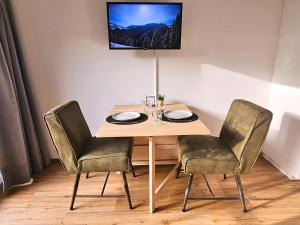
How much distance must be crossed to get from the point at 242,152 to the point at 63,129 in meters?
1.34

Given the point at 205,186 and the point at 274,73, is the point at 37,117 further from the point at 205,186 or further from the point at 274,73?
the point at 274,73

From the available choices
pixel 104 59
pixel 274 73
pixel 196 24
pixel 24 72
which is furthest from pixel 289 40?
pixel 24 72

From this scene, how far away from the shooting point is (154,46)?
2139mm

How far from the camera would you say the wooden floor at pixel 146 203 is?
Answer: 5.68ft

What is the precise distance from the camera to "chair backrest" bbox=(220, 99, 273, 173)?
1.58m

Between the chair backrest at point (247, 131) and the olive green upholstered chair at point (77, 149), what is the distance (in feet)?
2.88

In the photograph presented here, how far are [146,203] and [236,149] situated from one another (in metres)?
0.90

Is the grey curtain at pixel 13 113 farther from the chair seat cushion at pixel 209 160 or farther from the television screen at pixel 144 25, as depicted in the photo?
the chair seat cushion at pixel 209 160

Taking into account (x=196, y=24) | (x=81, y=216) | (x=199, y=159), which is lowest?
(x=81, y=216)

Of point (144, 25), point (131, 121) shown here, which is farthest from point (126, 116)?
point (144, 25)

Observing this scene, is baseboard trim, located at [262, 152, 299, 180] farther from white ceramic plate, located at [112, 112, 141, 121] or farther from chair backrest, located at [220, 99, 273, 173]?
white ceramic plate, located at [112, 112, 141, 121]

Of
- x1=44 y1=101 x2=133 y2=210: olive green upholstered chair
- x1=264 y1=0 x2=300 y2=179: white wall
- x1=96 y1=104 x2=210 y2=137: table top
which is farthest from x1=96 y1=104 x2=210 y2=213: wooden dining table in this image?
x1=264 y1=0 x2=300 y2=179: white wall

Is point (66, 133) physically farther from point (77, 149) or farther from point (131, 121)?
point (131, 121)

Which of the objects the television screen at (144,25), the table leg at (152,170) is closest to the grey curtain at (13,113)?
the television screen at (144,25)
